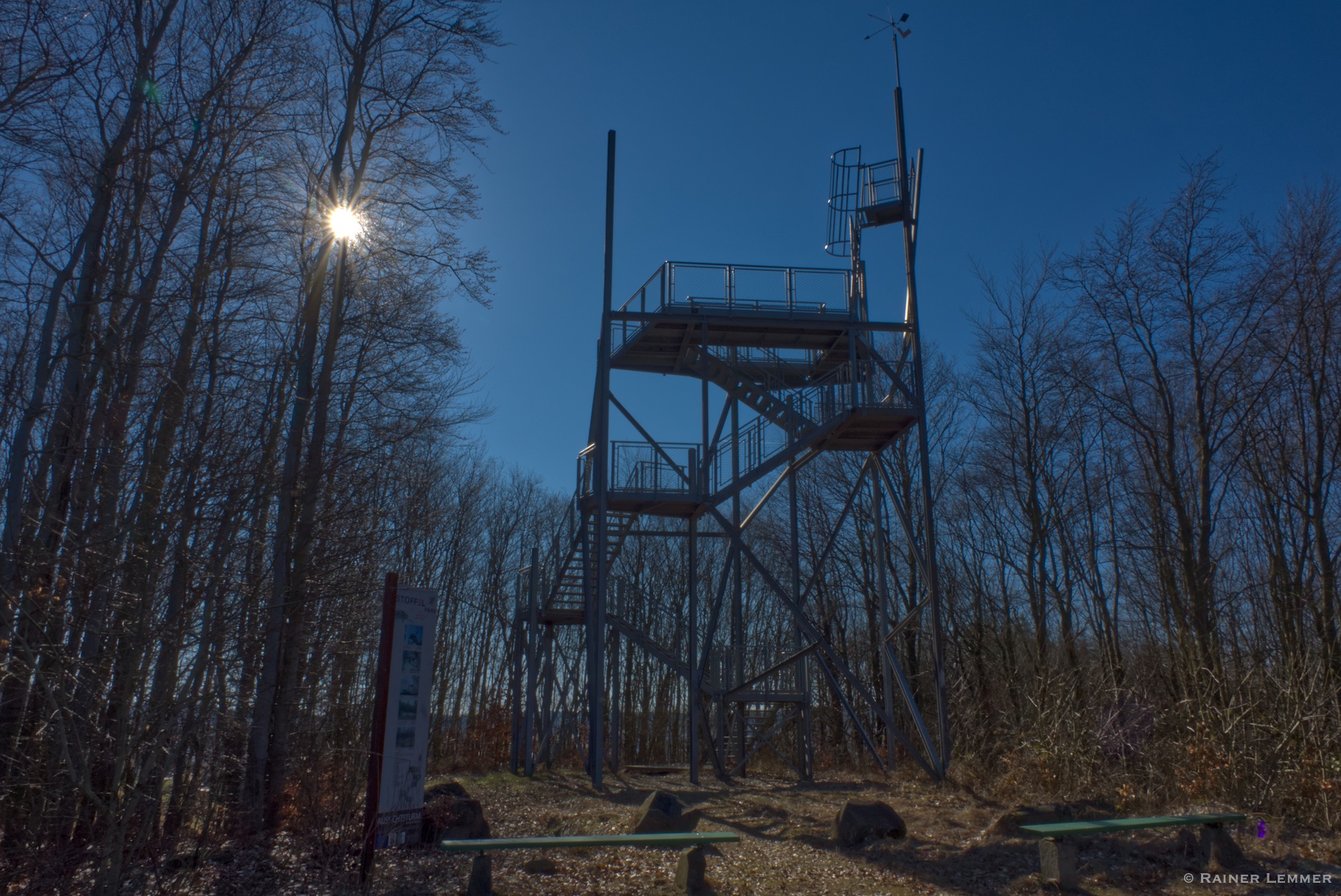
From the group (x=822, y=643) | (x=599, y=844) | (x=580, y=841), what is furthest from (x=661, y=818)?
(x=822, y=643)

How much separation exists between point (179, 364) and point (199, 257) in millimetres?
2053

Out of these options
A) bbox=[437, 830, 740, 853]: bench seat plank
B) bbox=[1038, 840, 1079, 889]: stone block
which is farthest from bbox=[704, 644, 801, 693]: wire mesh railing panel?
bbox=[1038, 840, 1079, 889]: stone block

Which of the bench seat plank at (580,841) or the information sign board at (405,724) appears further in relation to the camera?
the information sign board at (405,724)

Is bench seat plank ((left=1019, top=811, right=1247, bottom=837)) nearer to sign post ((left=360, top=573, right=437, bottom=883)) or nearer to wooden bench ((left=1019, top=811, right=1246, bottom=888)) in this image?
wooden bench ((left=1019, top=811, right=1246, bottom=888))

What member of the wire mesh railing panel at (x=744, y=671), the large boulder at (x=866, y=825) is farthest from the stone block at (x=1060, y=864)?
the wire mesh railing panel at (x=744, y=671)

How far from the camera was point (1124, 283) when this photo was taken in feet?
57.5

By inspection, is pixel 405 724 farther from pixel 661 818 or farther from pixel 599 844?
pixel 661 818

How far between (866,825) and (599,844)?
3631mm

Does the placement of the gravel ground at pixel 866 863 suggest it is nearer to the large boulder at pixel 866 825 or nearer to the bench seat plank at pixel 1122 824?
the large boulder at pixel 866 825

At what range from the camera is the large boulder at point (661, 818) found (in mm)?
10328

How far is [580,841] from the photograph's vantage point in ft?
25.7

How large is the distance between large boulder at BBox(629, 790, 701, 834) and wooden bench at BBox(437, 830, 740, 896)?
172 cm

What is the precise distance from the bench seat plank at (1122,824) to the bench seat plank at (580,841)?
273 centimetres

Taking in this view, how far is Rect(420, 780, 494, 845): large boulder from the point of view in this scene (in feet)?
32.9
